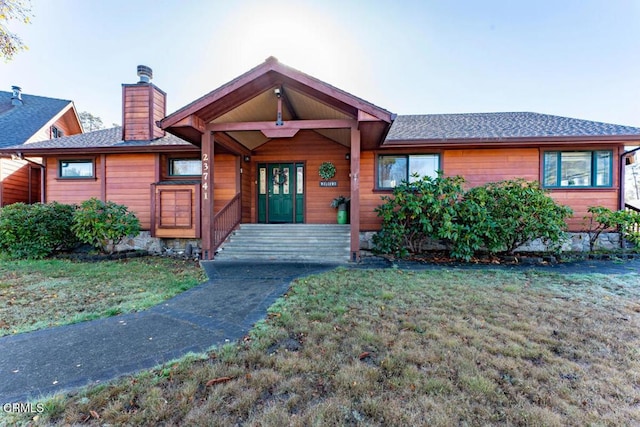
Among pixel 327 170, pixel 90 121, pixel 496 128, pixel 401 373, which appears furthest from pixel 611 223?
pixel 90 121

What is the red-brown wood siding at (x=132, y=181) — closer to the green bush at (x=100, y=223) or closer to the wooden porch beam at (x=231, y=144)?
the green bush at (x=100, y=223)

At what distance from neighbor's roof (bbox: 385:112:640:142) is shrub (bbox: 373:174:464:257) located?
1.40m

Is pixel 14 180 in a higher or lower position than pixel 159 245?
higher

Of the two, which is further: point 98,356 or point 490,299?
point 490,299

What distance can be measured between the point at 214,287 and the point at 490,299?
3887 mm

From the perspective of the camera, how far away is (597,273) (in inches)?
197

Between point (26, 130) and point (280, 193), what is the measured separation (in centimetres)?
1255

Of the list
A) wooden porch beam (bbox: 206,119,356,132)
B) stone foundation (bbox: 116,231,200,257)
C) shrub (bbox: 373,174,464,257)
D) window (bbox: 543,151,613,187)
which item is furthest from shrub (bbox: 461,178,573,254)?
stone foundation (bbox: 116,231,200,257)

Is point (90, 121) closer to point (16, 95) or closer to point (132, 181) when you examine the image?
point (16, 95)

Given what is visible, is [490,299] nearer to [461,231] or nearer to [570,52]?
[461,231]

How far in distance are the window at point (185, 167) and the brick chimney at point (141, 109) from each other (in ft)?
4.48

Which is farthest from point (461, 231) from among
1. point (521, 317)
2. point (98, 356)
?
point (98, 356)

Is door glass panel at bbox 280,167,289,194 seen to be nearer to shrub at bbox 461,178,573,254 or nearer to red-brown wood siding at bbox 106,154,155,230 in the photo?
red-brown wood siding at bbox 106,154,155,230

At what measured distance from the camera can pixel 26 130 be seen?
12.4m
